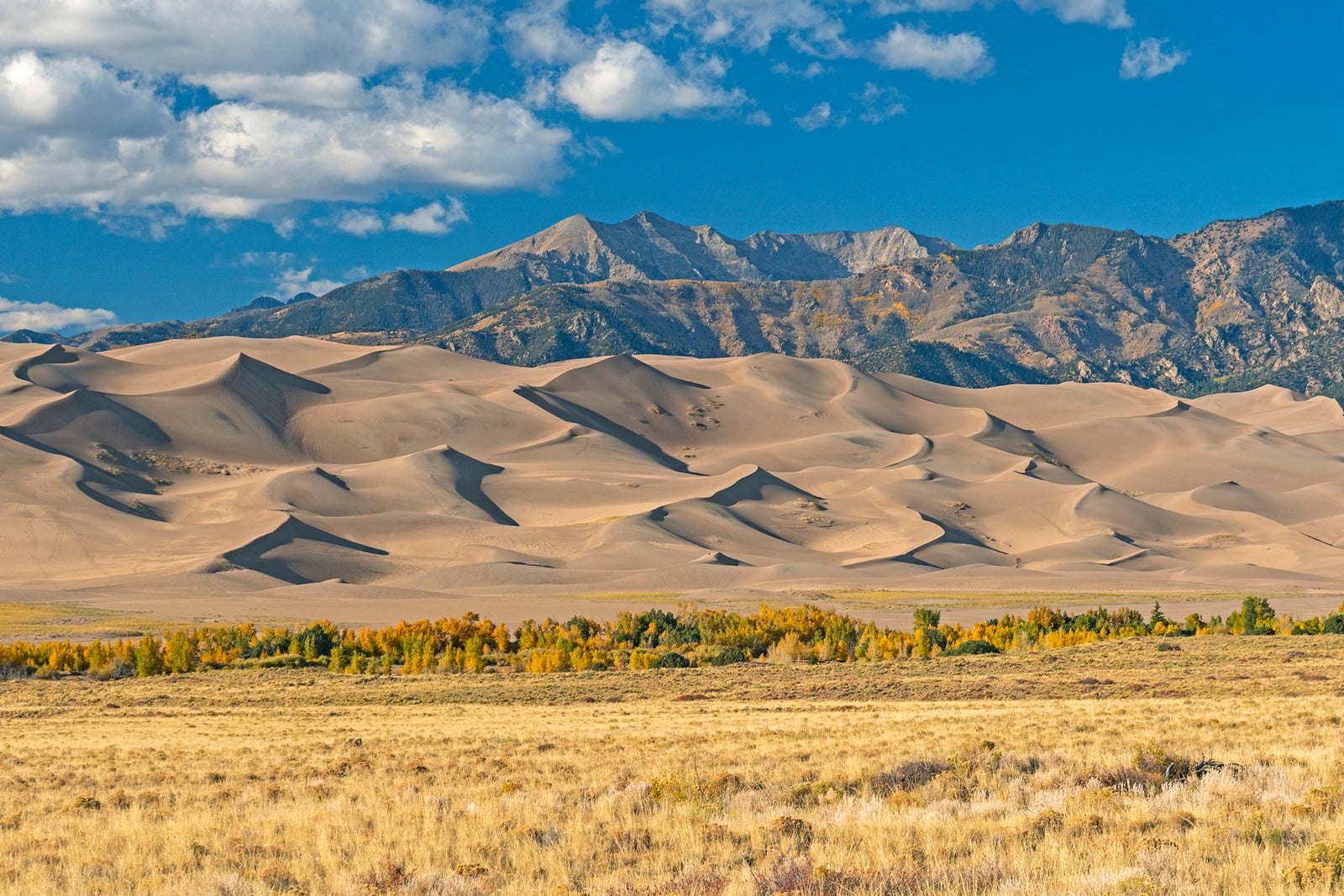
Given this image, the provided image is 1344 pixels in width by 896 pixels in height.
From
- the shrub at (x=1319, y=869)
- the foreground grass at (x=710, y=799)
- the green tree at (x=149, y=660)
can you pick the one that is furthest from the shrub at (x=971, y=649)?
the shrub at (x=1319, y=869)

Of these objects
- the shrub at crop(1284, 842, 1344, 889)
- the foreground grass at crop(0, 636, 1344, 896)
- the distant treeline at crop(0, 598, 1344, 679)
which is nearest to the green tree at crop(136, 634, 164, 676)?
the distant treeline at crop(0, 598, 1344, 679)

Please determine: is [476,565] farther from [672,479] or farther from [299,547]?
[672,479]

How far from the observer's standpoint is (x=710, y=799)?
43.6 feet

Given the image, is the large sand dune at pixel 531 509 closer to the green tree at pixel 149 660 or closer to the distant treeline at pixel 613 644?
the distant treeline at pixel 613 644

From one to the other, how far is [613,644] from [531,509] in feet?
307

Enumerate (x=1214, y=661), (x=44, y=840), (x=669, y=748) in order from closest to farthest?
(x=44, y=840) → (x=669, y=748) → (x=1214, y=661)

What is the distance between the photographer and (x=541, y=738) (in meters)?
23.2

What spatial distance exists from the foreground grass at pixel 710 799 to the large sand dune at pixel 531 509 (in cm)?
6959

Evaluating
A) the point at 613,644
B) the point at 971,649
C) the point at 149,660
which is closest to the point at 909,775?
the point at 971,649

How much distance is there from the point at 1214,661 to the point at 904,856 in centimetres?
3173

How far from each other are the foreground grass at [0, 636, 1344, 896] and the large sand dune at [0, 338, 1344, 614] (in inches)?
2740

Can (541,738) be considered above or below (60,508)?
below

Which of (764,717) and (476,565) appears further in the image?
(476,565)

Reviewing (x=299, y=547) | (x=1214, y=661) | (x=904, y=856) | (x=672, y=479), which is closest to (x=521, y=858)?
(x=904, y=856)
